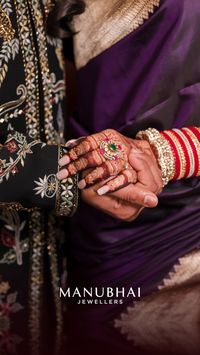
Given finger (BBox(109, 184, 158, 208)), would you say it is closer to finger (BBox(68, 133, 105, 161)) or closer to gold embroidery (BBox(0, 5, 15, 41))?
finger (BBox(68, 133, 105, 161))

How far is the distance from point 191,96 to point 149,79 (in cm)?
7

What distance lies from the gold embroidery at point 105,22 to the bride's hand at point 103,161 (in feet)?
0.50

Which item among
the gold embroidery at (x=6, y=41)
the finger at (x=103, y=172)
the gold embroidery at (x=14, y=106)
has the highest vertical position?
the gold embroidery at (x=6, y=41)

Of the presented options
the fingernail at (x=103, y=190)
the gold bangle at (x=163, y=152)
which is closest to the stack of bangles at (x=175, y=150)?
the gold bangle at (x=163, y=152)

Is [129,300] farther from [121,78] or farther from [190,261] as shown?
[121,78]

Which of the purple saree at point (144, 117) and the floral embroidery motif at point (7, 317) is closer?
the floral embroidery motif at point (7, 317)

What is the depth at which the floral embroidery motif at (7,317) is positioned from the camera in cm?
85

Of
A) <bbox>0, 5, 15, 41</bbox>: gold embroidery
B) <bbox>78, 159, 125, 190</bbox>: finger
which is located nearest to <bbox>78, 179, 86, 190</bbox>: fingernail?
<bbox>78, 159, 125, 190</bbox>: finger

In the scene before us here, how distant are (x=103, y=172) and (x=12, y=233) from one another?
242 millimetres

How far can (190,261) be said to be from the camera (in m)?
0.96

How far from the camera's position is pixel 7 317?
38.3 inches

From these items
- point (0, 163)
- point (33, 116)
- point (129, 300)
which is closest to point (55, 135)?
point (33, 116)

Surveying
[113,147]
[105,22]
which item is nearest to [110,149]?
[113,147]

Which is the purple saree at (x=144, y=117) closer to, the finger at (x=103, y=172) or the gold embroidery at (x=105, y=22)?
the gold embroidery at (x=105, y=22)
